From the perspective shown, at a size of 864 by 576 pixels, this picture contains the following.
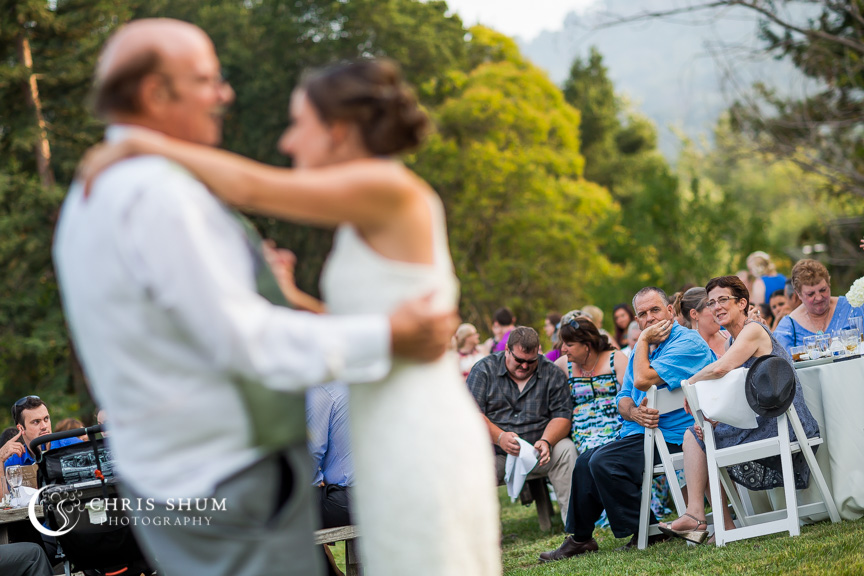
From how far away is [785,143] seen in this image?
1070cm

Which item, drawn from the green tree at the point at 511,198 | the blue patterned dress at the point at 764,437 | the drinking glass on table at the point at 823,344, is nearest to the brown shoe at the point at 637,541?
the blue patterned dress at the point at 764,437

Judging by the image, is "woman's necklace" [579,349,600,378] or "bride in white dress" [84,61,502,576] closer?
"bride in white dress" [84,61,502,576]

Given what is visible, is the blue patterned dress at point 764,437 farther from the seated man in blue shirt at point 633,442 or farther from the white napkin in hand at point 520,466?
the white napkin in hand at point 520,466

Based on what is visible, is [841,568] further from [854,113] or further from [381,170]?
[854,113]

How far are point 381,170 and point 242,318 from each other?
427mm

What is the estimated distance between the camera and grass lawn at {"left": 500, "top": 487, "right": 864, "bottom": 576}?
4.79 meters

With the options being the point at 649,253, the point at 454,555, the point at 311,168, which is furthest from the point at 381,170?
the point at 649,253

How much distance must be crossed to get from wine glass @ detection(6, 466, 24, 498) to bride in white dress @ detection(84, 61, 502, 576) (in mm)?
5005

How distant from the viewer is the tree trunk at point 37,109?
874 inches

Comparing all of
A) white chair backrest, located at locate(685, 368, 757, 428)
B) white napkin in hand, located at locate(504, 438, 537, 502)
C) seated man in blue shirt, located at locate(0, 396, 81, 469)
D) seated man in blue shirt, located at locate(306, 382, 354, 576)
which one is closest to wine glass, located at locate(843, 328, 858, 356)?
white chair backrest, located at locate(685, 368, 757, 428)

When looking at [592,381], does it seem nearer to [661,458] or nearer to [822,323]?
[661,458]

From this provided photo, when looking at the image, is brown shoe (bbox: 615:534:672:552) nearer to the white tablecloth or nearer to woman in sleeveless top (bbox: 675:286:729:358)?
the white tablecloth

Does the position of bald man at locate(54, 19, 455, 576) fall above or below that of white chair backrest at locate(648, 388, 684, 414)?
above

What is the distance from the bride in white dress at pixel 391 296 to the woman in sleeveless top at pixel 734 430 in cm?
425
